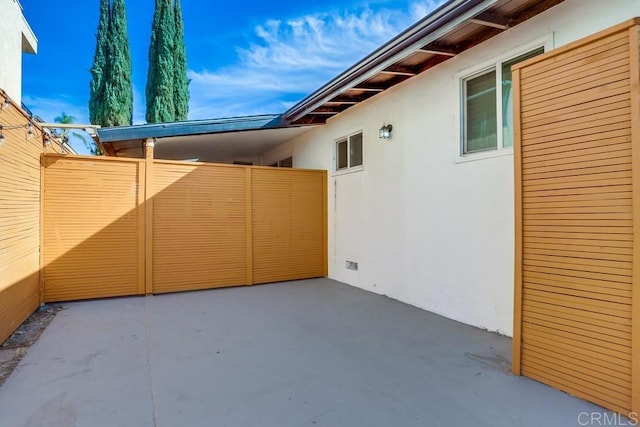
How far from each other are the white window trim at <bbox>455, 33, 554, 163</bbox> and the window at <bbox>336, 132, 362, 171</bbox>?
238 centimetres

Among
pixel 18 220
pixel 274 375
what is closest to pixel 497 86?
pixel 274 375

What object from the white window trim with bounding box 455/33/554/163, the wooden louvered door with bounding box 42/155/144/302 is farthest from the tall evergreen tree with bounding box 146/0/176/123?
the white window trim with bounding box 455/33/554/163

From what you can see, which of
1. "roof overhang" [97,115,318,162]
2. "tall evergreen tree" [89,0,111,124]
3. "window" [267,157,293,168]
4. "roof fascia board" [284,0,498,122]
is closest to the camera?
"roof fascia board" [284,0,498,122]

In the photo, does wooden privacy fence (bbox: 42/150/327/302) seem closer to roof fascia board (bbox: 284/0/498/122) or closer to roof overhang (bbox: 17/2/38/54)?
roof fascia board (bbox: 284/0/498/122)

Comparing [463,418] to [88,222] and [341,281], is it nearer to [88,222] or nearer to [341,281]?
[341,281]

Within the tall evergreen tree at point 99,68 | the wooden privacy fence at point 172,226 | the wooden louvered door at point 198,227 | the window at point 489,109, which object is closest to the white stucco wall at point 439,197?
the window at point 489,109

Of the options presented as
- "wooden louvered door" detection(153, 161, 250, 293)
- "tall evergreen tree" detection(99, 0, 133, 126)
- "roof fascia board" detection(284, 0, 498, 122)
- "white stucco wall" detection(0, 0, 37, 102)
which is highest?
"tall evergreen tree" detection(99, 0, 133, 126)

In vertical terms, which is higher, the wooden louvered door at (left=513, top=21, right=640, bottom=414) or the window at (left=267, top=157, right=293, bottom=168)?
the window at (left=267, top=157, right=293, bottom=168)

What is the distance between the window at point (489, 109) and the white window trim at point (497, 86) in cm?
1

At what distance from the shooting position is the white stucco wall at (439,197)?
12.8 feet

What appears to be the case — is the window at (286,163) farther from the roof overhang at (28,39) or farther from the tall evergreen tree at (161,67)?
the tall evergreen tree at (161,67)

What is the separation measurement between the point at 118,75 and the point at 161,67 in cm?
201

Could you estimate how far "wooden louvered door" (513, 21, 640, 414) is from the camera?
236cm

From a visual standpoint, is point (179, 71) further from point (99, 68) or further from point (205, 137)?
point (205, 137)
